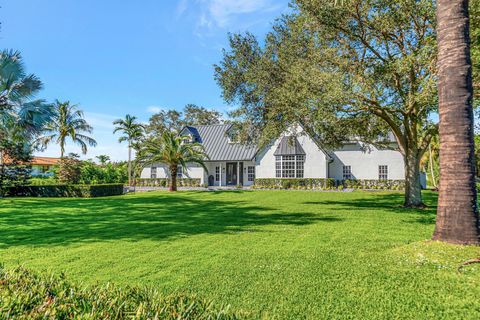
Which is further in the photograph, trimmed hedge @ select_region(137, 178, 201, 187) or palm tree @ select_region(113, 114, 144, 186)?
palm tree @ select_region(113, 114, 144, 186)

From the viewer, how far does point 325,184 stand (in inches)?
1148

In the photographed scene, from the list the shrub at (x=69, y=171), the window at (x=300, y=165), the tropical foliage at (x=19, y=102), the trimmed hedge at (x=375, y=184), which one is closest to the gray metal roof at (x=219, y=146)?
the window at (x=300, y=165)

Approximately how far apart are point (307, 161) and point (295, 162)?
123cm

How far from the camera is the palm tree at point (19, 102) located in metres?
17.6

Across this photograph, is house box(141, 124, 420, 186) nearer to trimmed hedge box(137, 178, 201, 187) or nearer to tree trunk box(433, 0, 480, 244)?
trimmed hedge box(137, 178, 201, 187)

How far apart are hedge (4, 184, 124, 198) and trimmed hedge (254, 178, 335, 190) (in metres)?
15.0

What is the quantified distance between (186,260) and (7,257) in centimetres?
383

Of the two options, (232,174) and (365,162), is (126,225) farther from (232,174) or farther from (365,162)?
(365,162)

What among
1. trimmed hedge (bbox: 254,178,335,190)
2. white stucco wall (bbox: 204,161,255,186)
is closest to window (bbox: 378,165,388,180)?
trimmed hedge (bbox: 254,178,335,190)

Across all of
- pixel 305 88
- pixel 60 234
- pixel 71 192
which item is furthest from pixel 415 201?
pixel 71 192

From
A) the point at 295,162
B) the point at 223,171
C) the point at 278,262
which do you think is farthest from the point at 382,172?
the point at 278,262

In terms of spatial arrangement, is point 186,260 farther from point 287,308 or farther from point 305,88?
point 305,88

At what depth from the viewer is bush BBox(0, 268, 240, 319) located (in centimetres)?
254

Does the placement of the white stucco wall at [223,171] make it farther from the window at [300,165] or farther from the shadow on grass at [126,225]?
the shadow on grass at [126,225]
